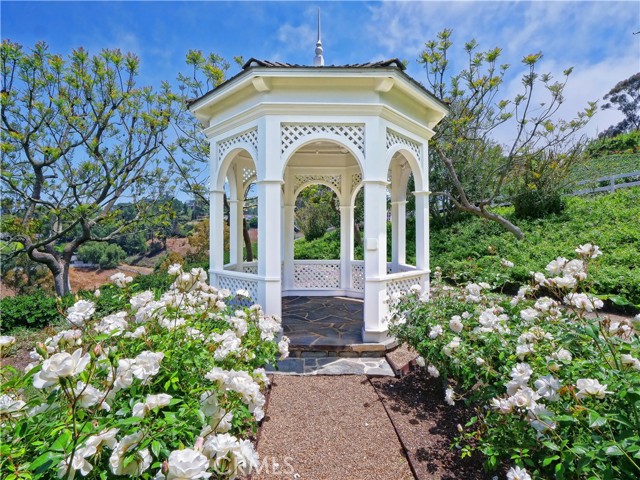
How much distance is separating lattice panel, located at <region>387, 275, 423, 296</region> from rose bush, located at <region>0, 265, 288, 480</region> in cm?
346

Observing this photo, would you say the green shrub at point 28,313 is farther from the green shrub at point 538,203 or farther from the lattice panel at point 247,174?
the green shrub at point 538,203

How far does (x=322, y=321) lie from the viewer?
612 cm

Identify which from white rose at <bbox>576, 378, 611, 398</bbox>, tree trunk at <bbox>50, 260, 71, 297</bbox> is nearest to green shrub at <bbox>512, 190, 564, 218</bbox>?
white rose at <bbox>576, 378, 611, 398</bbox>

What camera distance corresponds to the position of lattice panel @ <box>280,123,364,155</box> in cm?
495

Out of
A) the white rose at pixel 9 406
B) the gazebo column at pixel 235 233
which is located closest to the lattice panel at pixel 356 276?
the gazebo column at pixel 235 233

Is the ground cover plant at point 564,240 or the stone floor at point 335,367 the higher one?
the ground cover plant at point 564,240

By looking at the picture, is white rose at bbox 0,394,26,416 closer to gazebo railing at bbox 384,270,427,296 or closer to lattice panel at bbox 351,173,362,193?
gazebo railing at bbox 384,270,427,296

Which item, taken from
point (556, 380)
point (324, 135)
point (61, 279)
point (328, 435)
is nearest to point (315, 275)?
point (324, 135)

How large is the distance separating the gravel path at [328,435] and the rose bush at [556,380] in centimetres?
74

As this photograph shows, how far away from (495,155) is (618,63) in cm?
642

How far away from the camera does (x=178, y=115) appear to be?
10.7 meters

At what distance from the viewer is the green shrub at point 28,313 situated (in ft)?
21.6

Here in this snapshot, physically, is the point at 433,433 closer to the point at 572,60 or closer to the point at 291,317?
the point at 291,317

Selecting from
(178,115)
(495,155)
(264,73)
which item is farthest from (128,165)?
(495,155)
